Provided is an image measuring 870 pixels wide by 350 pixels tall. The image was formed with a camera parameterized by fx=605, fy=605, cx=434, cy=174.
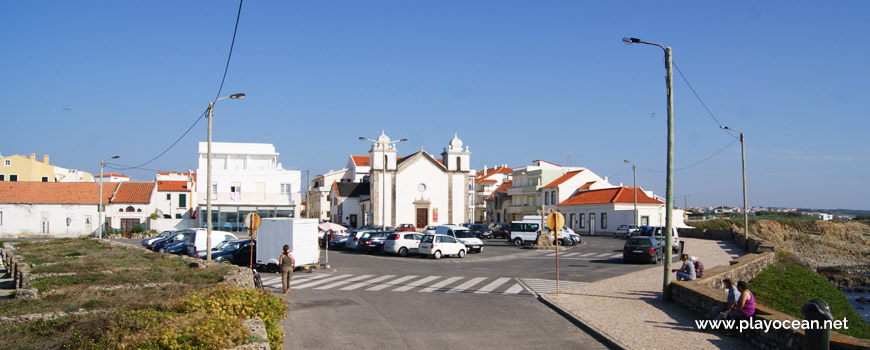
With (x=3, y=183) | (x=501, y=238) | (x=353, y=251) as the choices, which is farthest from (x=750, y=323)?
(x=3, y=183)

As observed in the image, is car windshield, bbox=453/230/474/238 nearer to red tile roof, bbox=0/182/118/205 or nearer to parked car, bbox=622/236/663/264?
parked car, bbox=622/236/663/264

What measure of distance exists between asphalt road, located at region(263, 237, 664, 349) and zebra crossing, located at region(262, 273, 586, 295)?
0.10ft

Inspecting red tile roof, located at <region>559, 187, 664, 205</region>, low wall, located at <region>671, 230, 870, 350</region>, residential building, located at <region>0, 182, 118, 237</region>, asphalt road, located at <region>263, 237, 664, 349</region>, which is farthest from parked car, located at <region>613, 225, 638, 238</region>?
residential building, located at <region>0, 182, 118, 237</region>

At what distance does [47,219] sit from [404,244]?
41.1 metres

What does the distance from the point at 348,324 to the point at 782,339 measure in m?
8.03

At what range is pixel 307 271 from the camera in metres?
24.7

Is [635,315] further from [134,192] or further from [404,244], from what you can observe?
[134,192]

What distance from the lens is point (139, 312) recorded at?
896cm

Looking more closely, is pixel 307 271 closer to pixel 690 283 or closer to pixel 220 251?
pixel 220 251

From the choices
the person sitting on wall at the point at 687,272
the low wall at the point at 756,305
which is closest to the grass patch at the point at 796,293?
the low wall at the point at 756,305

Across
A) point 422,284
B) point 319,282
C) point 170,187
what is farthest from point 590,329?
point 170,187

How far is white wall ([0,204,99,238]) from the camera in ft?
181

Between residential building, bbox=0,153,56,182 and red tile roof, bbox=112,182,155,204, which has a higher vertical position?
residential building, bbox=0,153,56,182

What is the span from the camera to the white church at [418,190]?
2729 inches
